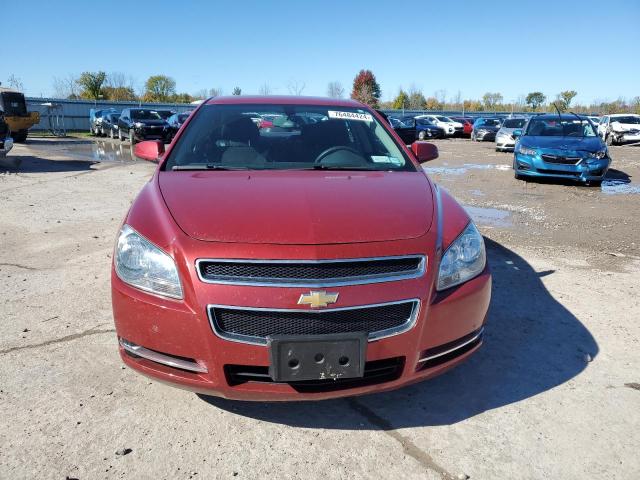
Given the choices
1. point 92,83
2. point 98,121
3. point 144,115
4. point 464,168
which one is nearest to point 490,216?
point 464,168


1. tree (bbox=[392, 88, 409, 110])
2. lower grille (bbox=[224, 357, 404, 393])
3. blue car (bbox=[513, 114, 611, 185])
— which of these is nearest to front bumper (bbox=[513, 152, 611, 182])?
blue car (bbox=[513, 114, 611, 185])

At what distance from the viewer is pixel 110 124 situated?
26.9 metres

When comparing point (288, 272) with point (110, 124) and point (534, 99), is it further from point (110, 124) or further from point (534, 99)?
point (534, 99)

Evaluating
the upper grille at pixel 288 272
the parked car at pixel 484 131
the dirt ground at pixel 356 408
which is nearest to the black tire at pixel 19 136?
the dirt ground at pixel 356 408

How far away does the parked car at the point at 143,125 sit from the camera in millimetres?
21672

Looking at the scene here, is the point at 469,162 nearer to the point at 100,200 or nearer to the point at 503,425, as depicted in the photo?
the point at 100,200

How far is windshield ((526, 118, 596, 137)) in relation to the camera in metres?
11.1

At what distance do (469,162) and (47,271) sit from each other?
1387cm

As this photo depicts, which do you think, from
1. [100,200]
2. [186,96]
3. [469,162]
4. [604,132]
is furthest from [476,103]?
[100,200]

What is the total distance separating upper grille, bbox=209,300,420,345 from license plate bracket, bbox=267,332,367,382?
0.13 feet

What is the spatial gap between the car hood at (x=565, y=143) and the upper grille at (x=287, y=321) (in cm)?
972

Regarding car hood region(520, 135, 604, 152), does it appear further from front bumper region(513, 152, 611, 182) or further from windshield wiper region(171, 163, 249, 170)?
windshield wiper region(171, 163, 249, 170)

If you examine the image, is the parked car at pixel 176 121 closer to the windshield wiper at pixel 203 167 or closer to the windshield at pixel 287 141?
the windshield at pixel 287 141

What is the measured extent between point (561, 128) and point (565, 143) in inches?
39.0
